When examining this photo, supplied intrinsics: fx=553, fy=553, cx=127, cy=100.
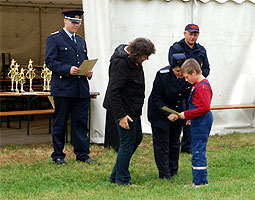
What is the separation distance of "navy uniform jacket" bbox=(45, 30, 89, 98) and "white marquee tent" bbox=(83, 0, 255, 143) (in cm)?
151

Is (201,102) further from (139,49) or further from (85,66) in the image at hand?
(85,66)

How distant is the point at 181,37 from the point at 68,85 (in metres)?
3.33

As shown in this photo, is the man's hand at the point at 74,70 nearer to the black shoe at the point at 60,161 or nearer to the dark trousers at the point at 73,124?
the dark trousers at the point at 73,124

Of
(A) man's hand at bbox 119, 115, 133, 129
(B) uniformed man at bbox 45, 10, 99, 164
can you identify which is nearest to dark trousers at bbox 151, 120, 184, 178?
(A) man's hand at bbox 119, 115, 133, 129

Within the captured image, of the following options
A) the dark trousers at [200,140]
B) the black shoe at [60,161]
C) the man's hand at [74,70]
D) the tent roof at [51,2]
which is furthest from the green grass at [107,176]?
the tent roof at [51,2]

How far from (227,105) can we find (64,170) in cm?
463

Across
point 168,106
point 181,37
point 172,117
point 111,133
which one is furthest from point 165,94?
point 181,37

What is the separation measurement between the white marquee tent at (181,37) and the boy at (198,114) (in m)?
3.46

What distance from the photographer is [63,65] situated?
7.69m

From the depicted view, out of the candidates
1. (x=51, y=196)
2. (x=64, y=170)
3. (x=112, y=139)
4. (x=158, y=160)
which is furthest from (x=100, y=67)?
(x=51, y=196)

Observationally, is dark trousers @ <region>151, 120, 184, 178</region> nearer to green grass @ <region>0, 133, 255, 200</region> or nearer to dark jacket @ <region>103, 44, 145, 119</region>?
green grass @ <region>0, 133, 255, 200</region>

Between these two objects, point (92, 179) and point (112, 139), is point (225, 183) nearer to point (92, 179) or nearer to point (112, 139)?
point (92, 179)

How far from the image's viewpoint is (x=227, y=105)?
10906mm

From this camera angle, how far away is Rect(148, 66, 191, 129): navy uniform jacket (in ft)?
21.0
